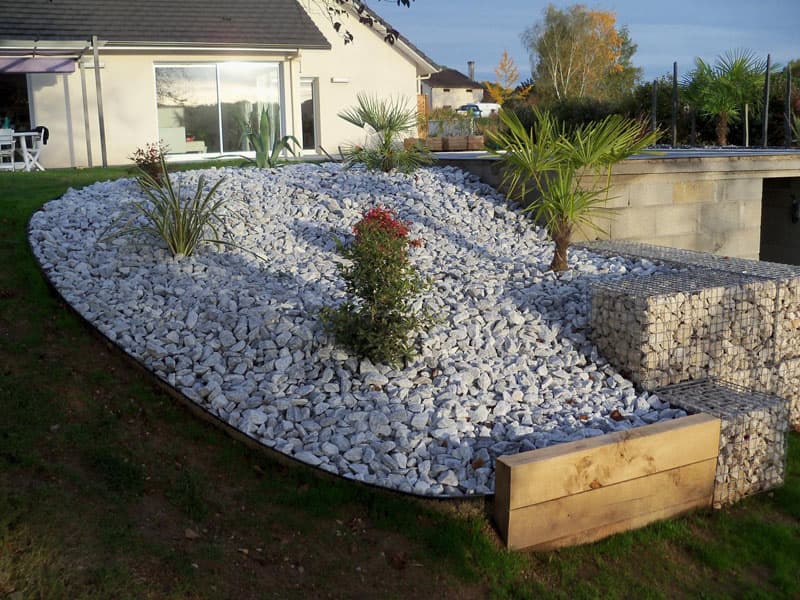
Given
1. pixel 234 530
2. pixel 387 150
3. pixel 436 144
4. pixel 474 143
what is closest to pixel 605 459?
pixel 234 530

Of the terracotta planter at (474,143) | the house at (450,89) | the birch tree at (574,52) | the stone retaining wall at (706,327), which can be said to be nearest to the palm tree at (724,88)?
the terracotta planter at (474,143)

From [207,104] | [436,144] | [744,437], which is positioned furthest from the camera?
[207,104]

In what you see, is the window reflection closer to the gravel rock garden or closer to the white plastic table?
the white plastic table

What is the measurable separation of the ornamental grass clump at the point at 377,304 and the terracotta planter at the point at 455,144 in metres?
9.82

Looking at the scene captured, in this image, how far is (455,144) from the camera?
14.7 metres

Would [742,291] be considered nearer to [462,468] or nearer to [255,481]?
[462,468]

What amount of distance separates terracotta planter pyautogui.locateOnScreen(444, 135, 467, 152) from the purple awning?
22.2ft

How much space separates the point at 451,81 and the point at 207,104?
39.7 metres

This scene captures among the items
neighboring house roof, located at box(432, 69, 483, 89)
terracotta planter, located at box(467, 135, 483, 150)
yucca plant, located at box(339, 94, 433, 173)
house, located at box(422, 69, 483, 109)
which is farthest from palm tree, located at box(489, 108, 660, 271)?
neighboring house roof, located at box(432, 69, 483, 89)

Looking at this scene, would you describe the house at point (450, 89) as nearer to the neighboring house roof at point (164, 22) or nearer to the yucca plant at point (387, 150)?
the neighboring house roof at point (164, 22)

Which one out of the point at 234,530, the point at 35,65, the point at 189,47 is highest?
the point at 189,47

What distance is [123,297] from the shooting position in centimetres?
579

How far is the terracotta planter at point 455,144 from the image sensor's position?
14659mm

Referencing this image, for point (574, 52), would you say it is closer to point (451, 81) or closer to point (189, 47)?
point (451, 81)
